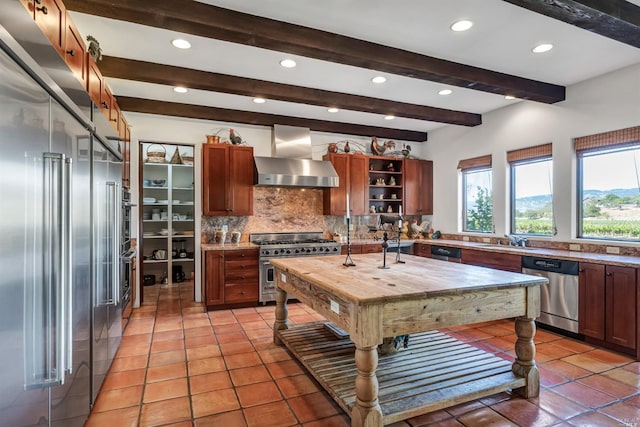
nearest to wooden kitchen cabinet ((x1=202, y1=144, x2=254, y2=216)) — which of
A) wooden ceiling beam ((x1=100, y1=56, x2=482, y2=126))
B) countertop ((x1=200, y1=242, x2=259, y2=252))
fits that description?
countertop ((x1=200, y1=242, x2=259, y2=252))

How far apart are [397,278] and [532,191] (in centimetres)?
328

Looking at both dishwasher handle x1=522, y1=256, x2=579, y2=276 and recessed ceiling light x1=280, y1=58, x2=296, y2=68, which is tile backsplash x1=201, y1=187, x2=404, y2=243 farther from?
dishwasher handle x1=522, y1=256, x2=579, y2=276

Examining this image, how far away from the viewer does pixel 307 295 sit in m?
2.65

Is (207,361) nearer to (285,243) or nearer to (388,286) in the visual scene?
(388,286)

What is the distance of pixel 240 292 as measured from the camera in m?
4.75

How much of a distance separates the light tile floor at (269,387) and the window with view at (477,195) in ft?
6.35

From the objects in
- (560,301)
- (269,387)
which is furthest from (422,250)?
(269,387)

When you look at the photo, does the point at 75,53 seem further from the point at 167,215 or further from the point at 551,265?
the point at 167,215

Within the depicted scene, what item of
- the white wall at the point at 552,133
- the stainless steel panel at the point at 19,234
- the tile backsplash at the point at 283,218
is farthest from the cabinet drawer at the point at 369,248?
the stainless steel panel at the point at 19,234

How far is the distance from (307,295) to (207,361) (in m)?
1.20

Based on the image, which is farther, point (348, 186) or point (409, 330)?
point (348, 186)

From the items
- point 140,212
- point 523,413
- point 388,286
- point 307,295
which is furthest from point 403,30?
point 140,212

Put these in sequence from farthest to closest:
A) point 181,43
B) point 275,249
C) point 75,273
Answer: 1. point 275,249
2. point 181,43
3. point 75,273

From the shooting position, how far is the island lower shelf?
215 cm
